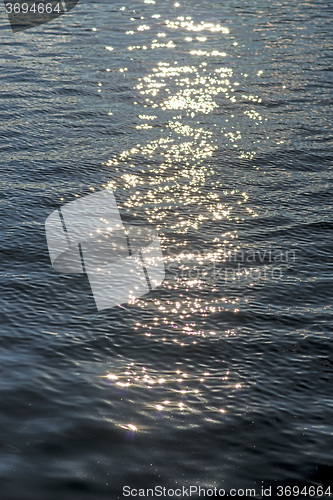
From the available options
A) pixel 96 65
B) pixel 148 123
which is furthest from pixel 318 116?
pixel 96 65

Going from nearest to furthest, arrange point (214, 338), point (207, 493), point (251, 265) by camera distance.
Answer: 1. point (207, 493)
2. point (214, 338)
3. point (251, 265)

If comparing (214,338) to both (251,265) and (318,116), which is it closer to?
(251,265)

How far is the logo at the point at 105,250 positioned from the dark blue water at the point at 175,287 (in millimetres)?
173

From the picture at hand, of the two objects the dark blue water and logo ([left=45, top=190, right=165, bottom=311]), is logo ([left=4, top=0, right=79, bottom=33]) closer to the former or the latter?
the dark blue water

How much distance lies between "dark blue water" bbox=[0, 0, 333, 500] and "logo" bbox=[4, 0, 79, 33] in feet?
16.0

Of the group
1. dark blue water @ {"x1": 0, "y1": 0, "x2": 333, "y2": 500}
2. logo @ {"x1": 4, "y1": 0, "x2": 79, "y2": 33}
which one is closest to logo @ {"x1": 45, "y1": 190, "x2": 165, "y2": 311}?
dark blue water @ {"x1": 0, "y1": 0, "x2": 333, "y2": 500}

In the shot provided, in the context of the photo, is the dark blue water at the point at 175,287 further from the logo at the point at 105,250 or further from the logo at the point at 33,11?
the logo at the point at 33,11

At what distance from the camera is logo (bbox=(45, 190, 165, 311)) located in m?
8.58

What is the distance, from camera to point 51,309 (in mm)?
7945

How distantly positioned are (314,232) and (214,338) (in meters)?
3.40

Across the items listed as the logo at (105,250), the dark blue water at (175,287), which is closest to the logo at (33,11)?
the dark blue water at (175,287)

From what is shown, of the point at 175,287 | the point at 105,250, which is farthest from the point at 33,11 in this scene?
the point at 175,287

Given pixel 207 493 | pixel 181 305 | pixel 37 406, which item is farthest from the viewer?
pixel 181 305

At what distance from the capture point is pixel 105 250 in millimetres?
9539
